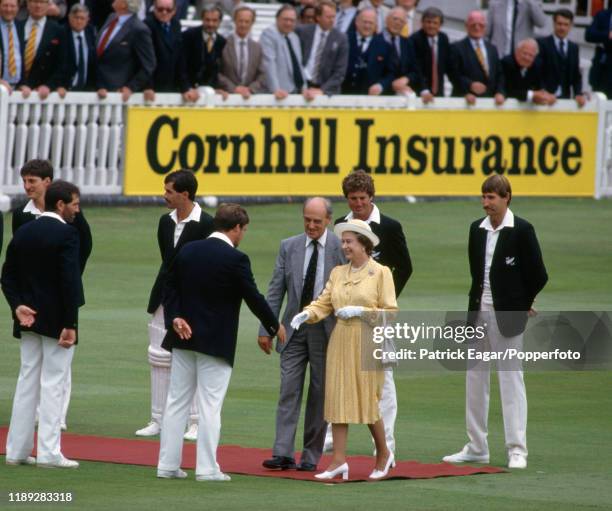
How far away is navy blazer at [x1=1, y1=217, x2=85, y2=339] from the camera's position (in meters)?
11.6

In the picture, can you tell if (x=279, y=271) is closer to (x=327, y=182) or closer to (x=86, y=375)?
(x=86, y=375)

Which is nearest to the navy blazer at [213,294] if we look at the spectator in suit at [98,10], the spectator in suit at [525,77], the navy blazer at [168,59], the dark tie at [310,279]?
the dark tie at [310,279]

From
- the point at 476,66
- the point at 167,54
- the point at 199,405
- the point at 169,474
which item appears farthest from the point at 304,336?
the point at 476,66

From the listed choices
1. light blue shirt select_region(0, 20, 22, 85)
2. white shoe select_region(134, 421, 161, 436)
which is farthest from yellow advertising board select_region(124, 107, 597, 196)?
white shoe select_region(134, 421, 161, 436)

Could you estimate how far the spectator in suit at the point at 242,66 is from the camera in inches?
1014

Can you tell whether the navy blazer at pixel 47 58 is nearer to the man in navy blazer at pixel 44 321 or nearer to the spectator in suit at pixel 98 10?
the spectator in suit at pixel 98 10

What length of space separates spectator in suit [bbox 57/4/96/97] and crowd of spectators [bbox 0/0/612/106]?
0.02 m

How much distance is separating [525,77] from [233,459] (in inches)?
666

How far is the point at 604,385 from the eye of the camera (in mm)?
15578

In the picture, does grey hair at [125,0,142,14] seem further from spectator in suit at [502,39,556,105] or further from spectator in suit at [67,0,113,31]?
spectator in suit at [502,39,556,105]

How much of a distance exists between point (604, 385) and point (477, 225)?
3639mm

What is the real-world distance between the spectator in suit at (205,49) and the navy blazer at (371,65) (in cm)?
225

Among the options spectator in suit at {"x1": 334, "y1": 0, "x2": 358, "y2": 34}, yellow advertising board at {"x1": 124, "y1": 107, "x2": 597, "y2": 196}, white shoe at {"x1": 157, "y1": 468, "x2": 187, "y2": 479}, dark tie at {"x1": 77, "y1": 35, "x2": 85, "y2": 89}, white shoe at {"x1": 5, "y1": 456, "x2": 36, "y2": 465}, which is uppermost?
spectator in suit at {"x1": 334, "y1": 0, "x2": 358, "y2": 34}

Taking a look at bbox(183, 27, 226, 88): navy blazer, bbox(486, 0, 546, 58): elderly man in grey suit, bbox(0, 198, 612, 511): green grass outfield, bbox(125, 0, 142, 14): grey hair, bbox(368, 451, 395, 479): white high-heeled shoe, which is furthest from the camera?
bbox(486, 0, 546, 58): elderly man in grey suit
